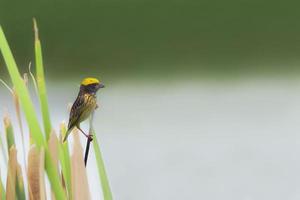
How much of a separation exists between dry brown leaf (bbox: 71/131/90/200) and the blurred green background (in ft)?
1.12

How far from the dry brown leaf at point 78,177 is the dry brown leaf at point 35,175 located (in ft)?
0.21

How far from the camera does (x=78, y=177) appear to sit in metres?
0.96

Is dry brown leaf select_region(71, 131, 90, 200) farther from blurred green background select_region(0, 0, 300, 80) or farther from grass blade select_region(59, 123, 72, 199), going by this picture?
blurred green background select_region(0, 0, 300, 80)

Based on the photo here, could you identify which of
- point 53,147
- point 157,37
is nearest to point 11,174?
point 53,147

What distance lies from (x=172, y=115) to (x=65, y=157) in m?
0.37

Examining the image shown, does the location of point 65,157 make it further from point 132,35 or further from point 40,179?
point 132,35

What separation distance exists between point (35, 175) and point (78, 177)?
3.3 inches

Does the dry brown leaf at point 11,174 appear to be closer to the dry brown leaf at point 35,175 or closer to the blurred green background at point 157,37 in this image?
the dry brown leaf at point 35,175

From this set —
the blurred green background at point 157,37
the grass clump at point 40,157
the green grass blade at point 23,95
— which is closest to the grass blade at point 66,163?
the grass clump at point 40,157

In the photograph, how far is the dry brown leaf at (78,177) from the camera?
3.12 feet

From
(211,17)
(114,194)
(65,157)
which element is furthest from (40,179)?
(211,17)

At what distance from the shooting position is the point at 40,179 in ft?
2.98

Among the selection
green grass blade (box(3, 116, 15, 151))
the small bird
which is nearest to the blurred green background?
the small bird

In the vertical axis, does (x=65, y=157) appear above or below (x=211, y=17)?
below
